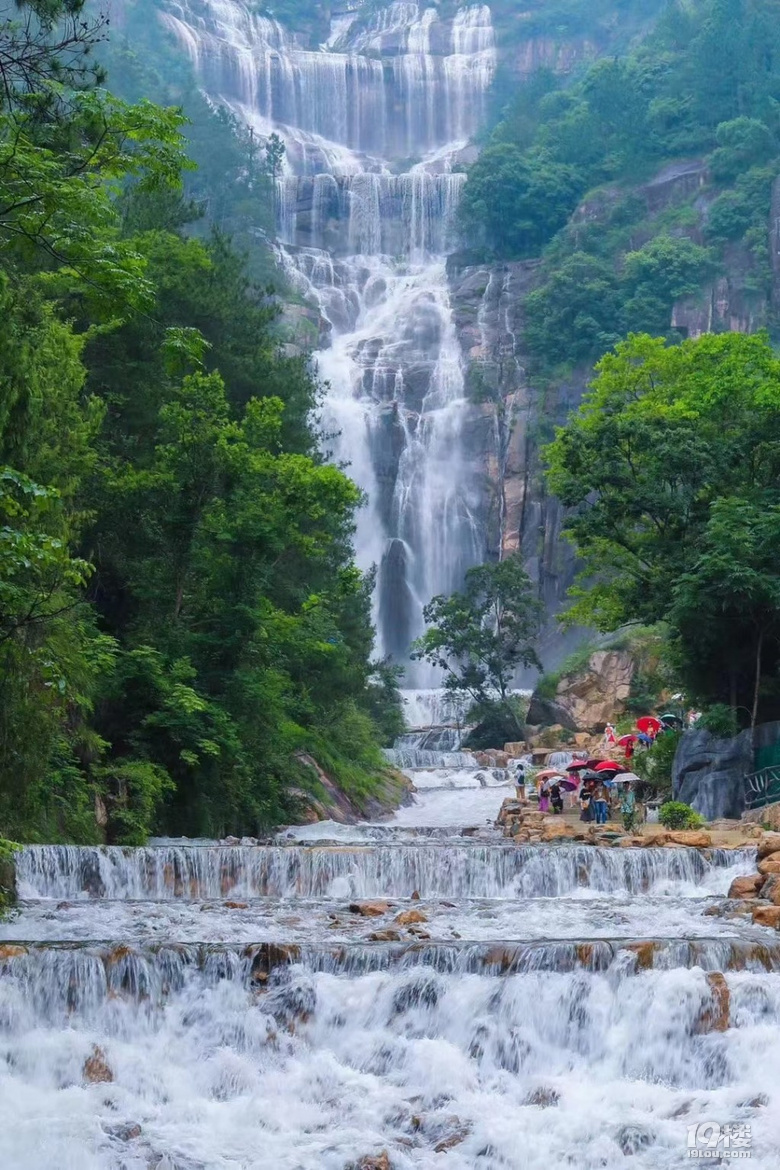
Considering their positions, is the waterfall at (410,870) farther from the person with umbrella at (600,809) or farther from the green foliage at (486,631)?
the green foliage at (486,631)

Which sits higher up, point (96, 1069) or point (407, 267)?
point (407, 267)

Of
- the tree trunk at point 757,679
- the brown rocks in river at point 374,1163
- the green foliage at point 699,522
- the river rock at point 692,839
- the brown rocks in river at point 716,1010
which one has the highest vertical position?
the green foliage at point 699,522

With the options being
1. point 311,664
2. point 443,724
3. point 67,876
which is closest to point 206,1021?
point 67,876

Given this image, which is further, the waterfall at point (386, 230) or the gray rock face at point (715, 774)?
the waterfall at point (386, 230)

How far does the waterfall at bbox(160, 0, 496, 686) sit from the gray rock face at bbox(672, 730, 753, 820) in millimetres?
26950

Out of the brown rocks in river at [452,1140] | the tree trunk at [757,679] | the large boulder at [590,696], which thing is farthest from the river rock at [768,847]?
the large boulder at [590,696]

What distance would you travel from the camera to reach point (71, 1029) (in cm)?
1023

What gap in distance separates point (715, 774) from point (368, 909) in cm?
1069

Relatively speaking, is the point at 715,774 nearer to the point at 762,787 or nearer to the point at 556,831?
the point at 762,787

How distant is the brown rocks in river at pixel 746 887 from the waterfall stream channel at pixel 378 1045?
1.91 meters

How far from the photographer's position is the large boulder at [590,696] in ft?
139

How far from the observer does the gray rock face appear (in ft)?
75.2

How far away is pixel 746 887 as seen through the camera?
49.6ft

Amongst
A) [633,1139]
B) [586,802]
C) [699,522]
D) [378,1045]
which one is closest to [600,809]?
[586,802]
